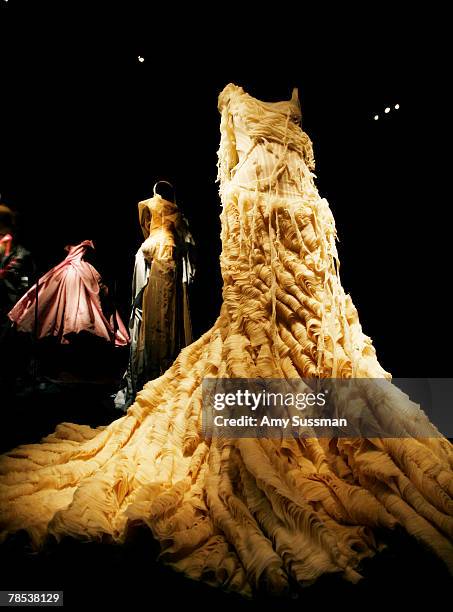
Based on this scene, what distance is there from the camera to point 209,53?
2.05 metres

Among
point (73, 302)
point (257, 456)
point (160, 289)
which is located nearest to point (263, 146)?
point (257, 456)

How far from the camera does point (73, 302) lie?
2.77 meters

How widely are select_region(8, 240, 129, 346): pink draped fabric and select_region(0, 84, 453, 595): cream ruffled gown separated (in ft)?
2.50

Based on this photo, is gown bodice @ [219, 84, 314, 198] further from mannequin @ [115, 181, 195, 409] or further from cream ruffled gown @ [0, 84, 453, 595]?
mannequin @ [115, 181, 195, 409]

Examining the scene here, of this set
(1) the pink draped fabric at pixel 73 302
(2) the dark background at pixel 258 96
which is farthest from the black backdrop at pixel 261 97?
(1) the pink draped fabric at pixel 73 302

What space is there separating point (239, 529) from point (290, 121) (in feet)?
5.29

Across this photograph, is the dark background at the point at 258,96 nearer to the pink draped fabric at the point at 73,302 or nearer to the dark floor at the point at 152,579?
the pink draped fabric at the point at 73,302

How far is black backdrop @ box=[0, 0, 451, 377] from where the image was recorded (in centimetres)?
188

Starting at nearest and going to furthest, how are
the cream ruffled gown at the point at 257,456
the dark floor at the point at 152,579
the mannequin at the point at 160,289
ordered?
the dark floor at the point at 152,579 → the cream ruffled gown at the point at 257,456 → the mannequin at the point at 160,289

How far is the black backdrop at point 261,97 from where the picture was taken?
188 centimetres

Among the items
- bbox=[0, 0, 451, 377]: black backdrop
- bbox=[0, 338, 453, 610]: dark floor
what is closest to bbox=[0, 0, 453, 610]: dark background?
bbox=[0, 0, 451, 377]: black backdrop

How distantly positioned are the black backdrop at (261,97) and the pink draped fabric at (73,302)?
0.20 meters

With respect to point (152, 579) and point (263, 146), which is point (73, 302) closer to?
point (263, 146)

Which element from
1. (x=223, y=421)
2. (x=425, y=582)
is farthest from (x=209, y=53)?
(x=425, y=582)
